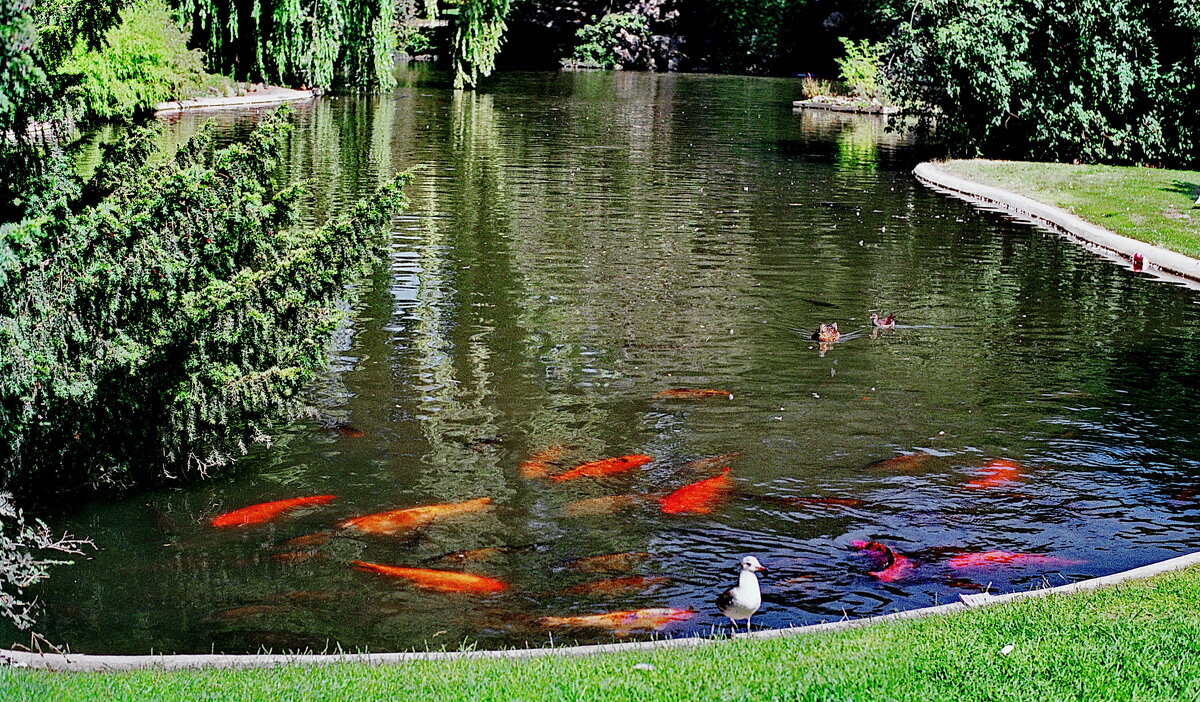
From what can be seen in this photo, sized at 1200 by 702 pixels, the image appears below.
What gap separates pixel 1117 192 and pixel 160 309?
23.9m

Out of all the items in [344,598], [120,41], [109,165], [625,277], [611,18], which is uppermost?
[611,18]

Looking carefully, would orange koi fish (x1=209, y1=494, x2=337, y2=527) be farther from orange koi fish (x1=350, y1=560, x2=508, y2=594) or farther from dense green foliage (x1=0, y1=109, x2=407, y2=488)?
orange koi fish (x1=350, y1=560, x2=508, y2=594)

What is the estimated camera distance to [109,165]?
11.1 metres

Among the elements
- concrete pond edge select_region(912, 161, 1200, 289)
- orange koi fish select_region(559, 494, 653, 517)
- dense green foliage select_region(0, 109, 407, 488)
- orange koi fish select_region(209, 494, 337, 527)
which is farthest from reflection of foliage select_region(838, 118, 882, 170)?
orange koi fish select_region(209, 494, 337, 527)

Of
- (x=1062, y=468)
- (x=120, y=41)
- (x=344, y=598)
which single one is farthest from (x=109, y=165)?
(x=120, y=41)

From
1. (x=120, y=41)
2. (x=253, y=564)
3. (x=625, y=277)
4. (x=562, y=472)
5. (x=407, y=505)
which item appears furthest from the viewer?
(x=120, y=41)

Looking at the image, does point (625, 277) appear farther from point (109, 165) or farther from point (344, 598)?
point (344, 598)

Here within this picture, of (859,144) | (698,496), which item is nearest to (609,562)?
(698,496)

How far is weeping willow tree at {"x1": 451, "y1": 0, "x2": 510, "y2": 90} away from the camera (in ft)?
202

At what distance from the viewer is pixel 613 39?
308ft

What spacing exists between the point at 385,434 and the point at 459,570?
318 cm

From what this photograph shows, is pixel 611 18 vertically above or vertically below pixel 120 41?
above

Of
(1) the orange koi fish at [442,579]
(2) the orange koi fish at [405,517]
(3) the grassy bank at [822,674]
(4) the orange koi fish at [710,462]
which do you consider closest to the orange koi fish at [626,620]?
(1) the orange koi fish at [442,579]

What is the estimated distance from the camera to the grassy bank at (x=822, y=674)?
6449mm
